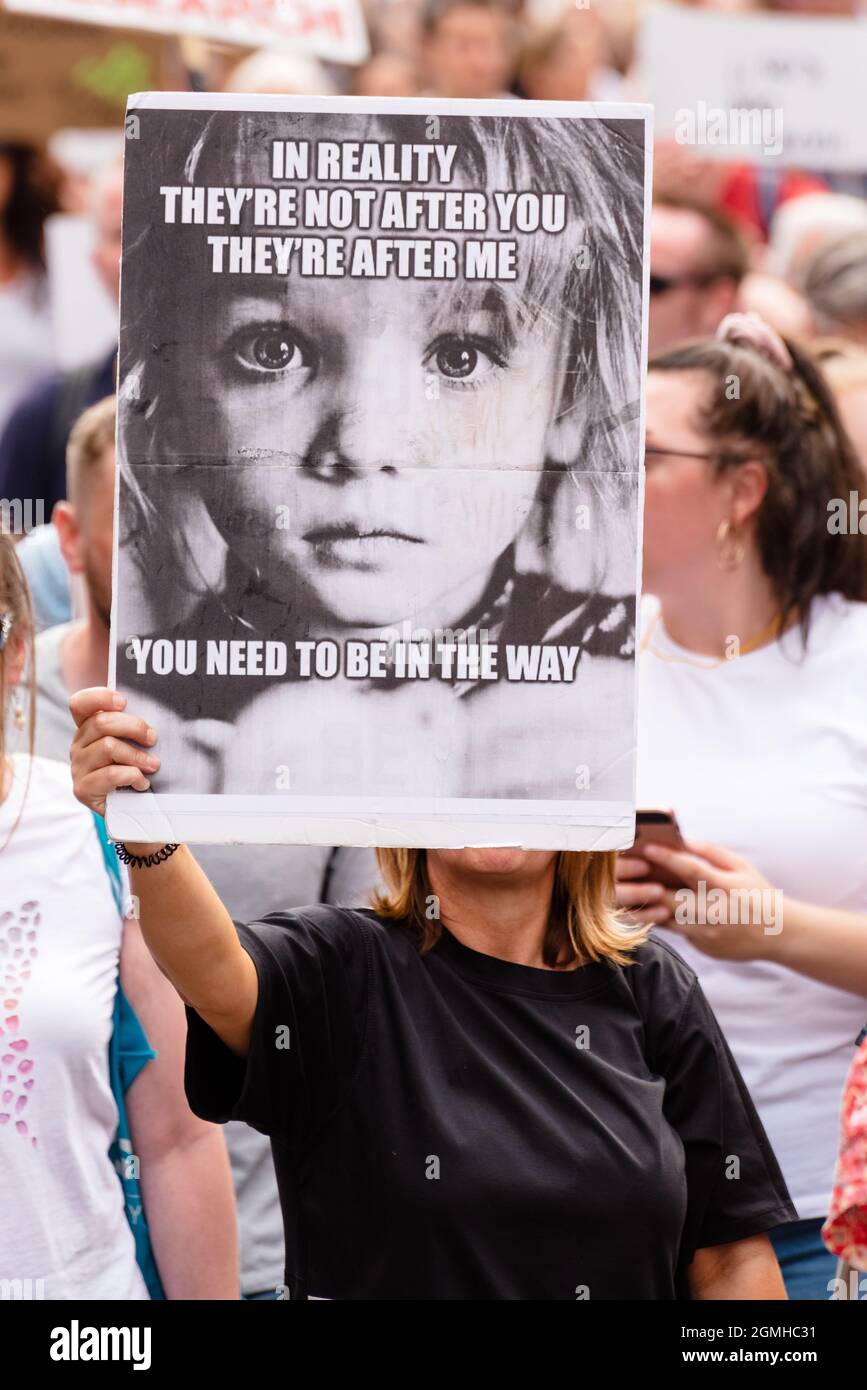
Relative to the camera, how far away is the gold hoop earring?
9.27 feet

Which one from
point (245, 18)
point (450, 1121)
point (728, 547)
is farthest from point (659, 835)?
point (245, 18)

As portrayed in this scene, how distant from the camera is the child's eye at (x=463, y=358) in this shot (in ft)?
5.88

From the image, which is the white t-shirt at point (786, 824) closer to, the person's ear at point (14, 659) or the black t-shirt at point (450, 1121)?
the black t-shirt at point (450, 1121)

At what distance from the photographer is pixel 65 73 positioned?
455 centimetres

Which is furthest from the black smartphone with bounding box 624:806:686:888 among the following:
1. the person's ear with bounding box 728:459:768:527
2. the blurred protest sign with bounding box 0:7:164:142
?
the blurred protest sign with bounding box 0:7:164:142

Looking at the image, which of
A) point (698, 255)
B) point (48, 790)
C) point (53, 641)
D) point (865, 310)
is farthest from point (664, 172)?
point (48, 790)

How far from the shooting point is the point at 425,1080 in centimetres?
191

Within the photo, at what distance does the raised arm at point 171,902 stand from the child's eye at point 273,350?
0.36m

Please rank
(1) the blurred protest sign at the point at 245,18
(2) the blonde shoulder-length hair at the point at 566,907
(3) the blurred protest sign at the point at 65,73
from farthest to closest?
(3) the blurred protest sign at the point at 65,73 < (1) the blurred protest sign at the point at 245,18 < (2) the blonde shoulder-length hair at the point at 566,907

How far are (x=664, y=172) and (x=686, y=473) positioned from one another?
2.08m

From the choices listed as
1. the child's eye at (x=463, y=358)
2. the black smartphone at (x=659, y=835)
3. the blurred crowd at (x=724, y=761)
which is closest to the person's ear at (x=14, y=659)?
the blurred crowd at (x=724, y=761)

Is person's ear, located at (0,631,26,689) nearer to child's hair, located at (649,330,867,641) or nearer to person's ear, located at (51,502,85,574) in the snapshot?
person's ear, located at (51,502,85,574)

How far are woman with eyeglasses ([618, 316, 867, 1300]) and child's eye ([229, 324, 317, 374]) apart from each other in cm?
95
